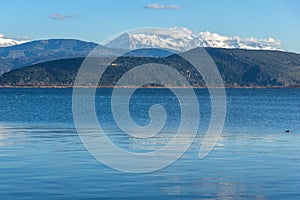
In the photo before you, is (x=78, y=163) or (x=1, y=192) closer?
(x=1, y=192)

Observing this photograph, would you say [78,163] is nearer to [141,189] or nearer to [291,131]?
[141,189]

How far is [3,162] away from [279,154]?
16.3m

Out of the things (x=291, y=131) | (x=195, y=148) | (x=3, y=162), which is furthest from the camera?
(x=291, y=131)

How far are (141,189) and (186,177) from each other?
11.9ft

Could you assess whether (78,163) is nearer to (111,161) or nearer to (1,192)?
(111,161)

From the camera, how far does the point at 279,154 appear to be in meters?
39.4

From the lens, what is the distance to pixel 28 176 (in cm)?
2944

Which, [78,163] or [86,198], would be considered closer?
[86,198]

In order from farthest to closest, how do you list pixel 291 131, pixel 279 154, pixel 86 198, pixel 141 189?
pixel 291 131 < pixel 279 154 < pixel 141 189 < pixel 86 198

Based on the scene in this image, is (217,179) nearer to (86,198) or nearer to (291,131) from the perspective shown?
(86,198)

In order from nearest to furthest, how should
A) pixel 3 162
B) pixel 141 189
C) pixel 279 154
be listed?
pixel 141 189
pixel 3 162
pixel 279 154

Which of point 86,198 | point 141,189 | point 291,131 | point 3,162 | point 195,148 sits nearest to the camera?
point 86,198

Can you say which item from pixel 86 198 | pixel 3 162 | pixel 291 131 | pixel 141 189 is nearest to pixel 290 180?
pixel 141 189

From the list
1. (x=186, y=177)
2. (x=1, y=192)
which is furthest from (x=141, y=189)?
(x=1, y=192)
